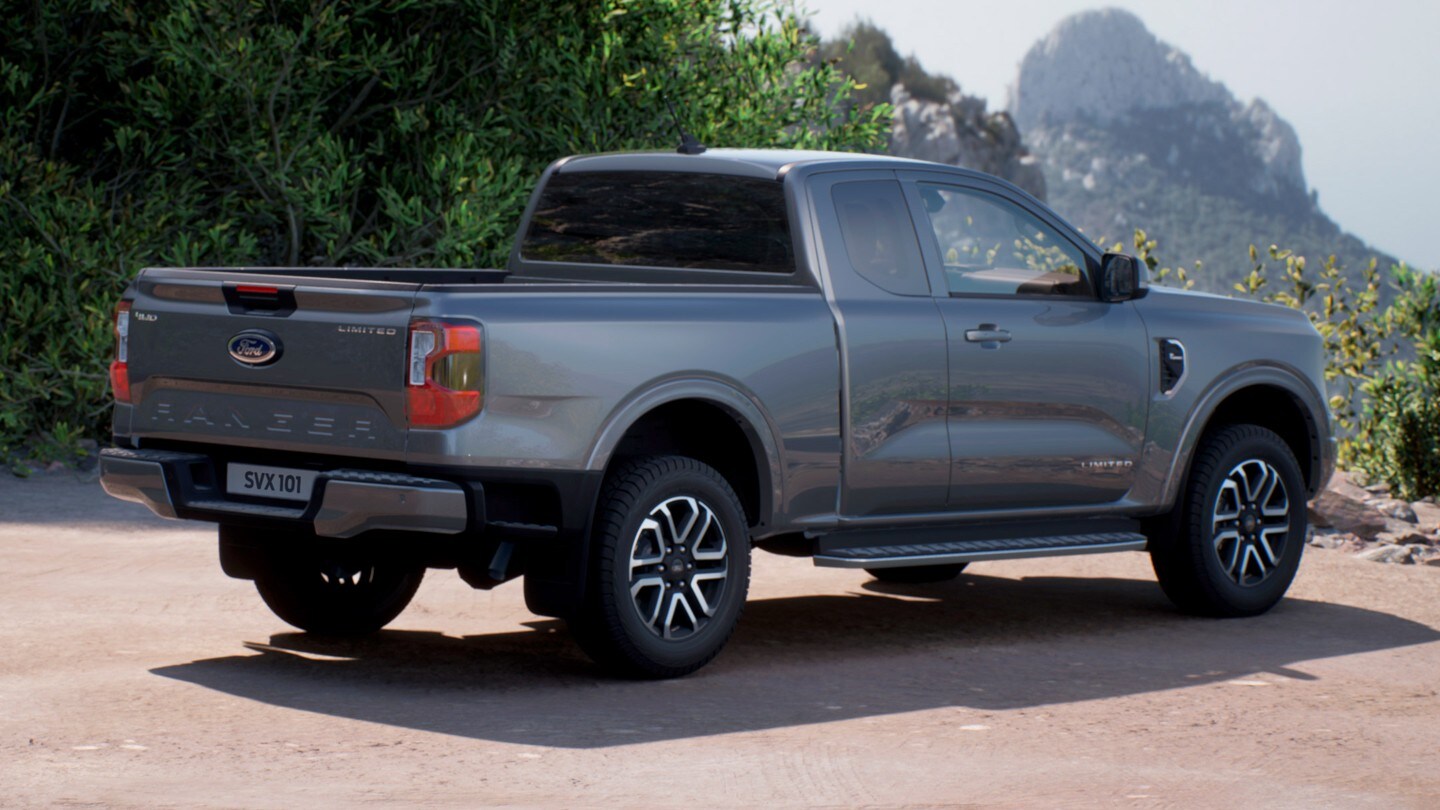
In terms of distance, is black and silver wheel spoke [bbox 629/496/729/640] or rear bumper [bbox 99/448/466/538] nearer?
rear bumper [bbox 99/448/466/538]

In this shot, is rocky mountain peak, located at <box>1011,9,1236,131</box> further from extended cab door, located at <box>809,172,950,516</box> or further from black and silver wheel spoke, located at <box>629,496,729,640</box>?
black and silver wheel spoke, located at <box>629,496,729,640</box>

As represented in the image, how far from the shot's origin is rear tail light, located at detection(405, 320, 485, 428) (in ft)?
21.7

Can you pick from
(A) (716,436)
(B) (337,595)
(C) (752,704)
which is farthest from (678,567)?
(B) (337,595)

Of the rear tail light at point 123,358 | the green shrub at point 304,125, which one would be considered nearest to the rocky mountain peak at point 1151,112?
the green shrub at point 304,125

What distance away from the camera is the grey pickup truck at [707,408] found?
680cm

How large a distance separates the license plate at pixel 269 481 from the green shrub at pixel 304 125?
774 cm

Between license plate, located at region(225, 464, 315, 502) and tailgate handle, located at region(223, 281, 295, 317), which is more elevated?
tailgate handle, located at region(223, 281, 295, 317)

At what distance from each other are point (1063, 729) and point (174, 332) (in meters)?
3.30

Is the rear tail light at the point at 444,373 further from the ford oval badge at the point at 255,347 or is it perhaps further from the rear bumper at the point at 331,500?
the ford oval badge at the point at 255,347

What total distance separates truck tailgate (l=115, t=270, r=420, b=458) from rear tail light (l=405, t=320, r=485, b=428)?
0.16ft

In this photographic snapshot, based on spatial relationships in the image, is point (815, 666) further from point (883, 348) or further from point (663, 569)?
point (883, 348)

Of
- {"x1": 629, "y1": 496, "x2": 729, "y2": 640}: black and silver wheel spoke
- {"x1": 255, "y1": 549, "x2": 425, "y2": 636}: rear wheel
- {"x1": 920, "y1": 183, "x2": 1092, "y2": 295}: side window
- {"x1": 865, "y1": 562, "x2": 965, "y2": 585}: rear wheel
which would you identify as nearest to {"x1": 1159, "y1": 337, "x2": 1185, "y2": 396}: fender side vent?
{"x1": 920, "y1": 183, "x2": 1092, "y2": 295}: side window

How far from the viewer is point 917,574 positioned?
10.5m

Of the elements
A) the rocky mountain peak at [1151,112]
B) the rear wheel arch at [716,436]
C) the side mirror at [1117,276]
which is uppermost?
the rocky mountain peak at [1151,112]
